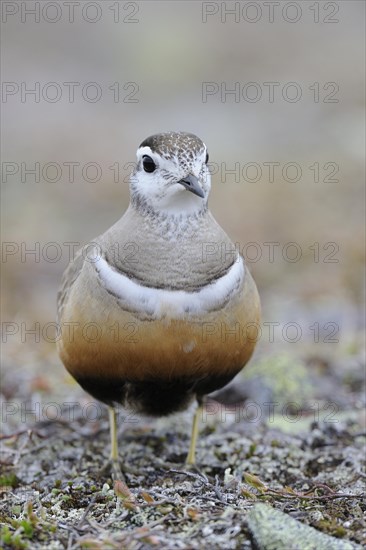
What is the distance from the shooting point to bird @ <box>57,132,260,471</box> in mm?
5957

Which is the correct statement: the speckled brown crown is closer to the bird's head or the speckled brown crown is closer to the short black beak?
the bird's head

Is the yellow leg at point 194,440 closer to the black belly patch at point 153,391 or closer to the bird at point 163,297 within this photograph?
the black belly patch at point 153,391

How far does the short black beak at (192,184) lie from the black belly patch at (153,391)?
135 cm

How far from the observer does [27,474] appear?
672cm

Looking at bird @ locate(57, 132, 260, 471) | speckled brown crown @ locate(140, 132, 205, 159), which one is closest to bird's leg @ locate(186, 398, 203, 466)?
bird @ locate(57, 132, 260, 471)

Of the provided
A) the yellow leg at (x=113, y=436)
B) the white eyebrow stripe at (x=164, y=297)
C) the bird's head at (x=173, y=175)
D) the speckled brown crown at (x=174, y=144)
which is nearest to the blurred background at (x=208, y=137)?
the yellow leg at (x=113, y=436)

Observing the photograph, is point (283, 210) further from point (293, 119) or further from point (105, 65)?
point (105, 65)

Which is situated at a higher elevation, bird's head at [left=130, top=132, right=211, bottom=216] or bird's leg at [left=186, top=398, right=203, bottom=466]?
bird's head at [left=130, top=132, right=211, bottom=216]

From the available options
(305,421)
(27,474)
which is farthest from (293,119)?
(27,474)

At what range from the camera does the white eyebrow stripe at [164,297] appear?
19.5 feet

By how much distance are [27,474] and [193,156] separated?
281cm

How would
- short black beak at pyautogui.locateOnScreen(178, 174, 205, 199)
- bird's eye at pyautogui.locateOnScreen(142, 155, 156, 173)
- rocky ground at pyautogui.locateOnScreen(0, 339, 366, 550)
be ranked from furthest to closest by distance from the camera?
1. bird's eye at pyautogui.locateOnScreen(142, 155, 156, 173)
2. short black beak at pyautogui.locateOnScreen(178, 174, 205, 199)
3. rocky ground at pyautogui.locateOnScreen(0, 339, 366, 550)

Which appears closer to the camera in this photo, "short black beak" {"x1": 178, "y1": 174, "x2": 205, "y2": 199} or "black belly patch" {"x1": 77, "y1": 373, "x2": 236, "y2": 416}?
"short black beak" {"x1": 178, "y1": 174, "x2": 205, "y2": 199}

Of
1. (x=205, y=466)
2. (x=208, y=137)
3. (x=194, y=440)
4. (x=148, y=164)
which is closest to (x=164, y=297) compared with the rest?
(x=148, y=164)
